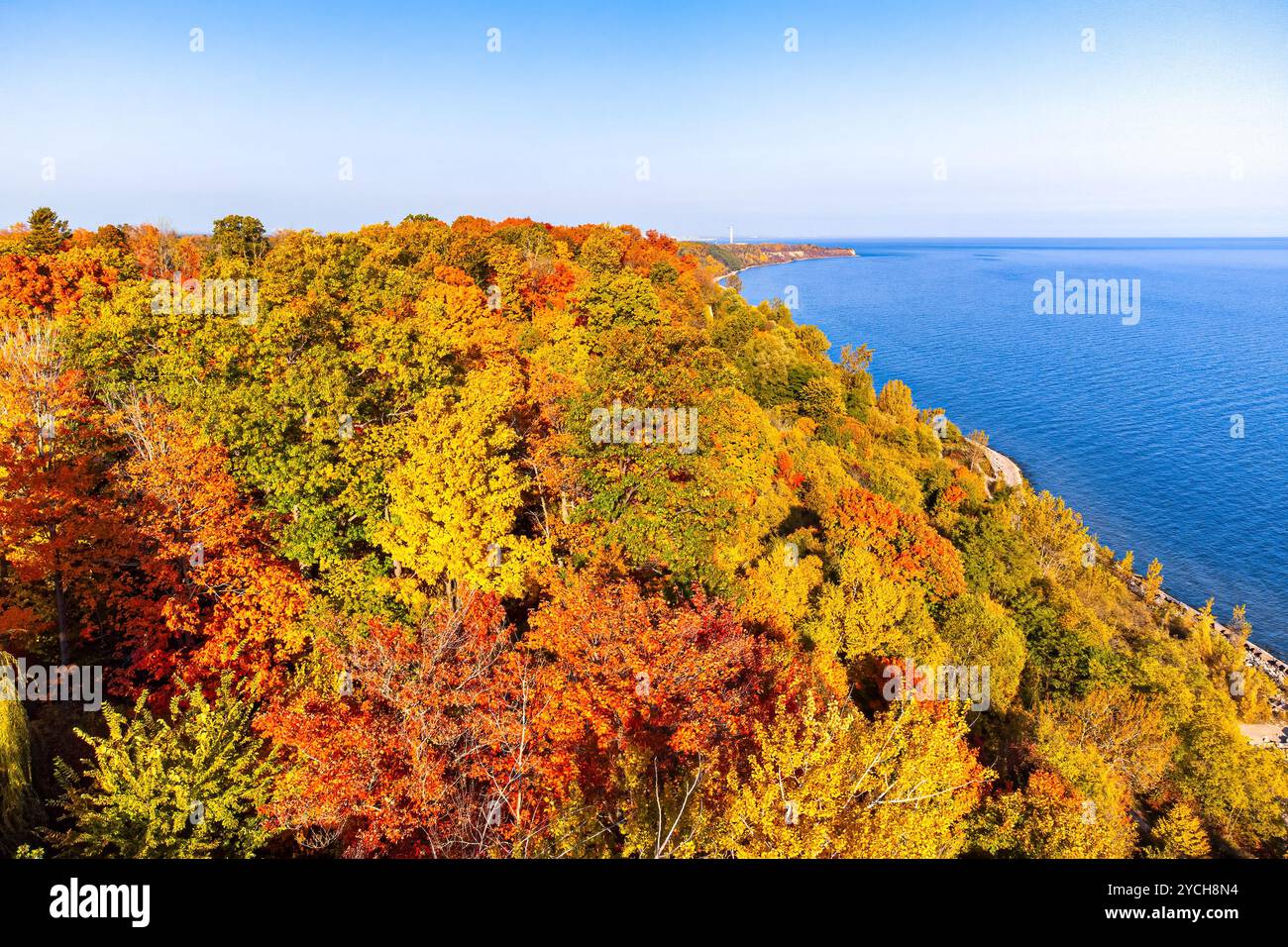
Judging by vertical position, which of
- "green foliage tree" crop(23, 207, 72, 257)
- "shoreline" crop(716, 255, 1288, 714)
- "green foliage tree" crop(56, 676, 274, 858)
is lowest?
"shoreline" crop(716, 255, 1288, 714)

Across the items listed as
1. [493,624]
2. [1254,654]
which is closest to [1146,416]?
[1254,654]

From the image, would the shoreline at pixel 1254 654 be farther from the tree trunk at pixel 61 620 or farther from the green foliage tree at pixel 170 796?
the tree trunk at pixel 61 620

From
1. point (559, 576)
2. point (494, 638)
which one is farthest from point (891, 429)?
point (494, 638)

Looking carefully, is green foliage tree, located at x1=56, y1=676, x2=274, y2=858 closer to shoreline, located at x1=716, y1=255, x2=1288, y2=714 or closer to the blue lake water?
shoreline, located at x1=716, y1=255, x2=1288, y2=714

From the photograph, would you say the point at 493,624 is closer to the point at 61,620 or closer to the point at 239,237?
the point at 61,620

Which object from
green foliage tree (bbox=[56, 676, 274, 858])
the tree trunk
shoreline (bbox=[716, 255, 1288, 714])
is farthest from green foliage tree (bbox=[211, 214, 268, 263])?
shoreline (bbox=[716, 255, 1288, 714])

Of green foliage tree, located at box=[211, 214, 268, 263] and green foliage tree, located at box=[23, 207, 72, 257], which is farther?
green foliage tree, located at box=[211, 214, 268, 263]

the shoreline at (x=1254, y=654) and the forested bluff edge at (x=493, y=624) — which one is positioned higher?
the forested bluff edge at (x=493, y=624)

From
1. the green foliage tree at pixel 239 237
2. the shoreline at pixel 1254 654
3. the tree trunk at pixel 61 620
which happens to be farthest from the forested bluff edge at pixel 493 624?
the green foliage tree at pixel 239 237
